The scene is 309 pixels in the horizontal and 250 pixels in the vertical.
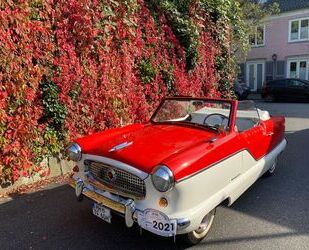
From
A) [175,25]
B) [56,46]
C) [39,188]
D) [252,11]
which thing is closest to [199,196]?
[39,188]

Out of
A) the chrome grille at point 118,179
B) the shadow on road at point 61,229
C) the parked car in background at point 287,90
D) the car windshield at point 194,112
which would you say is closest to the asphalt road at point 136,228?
the shadow on road at point 61,229

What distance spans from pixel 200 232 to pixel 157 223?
69 centimetres

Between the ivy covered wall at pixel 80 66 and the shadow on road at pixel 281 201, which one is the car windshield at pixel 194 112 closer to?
the shadow on road at pixel 281 201

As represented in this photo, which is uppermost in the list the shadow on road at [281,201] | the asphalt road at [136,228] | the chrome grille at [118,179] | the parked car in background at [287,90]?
the chrome grille at [118,179]

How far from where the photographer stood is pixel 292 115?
13.0 m

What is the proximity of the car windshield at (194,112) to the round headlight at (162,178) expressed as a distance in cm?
145

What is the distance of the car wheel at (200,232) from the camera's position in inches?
140

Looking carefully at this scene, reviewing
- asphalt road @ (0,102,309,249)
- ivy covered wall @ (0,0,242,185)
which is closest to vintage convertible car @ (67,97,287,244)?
asphalt road @ (0,102,309,249)

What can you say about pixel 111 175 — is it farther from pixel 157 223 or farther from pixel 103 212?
pixel 157 223

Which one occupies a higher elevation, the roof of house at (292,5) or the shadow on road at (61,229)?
the roof of house at (292,5)

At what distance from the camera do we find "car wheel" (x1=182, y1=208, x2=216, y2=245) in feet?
11.7

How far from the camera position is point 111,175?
364 cm

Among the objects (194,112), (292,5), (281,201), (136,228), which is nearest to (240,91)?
(292,5)

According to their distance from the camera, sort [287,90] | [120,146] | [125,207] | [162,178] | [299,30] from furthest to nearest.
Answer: [299,30] → [287,90] → [120,146] → [125,207] → [162,178]
